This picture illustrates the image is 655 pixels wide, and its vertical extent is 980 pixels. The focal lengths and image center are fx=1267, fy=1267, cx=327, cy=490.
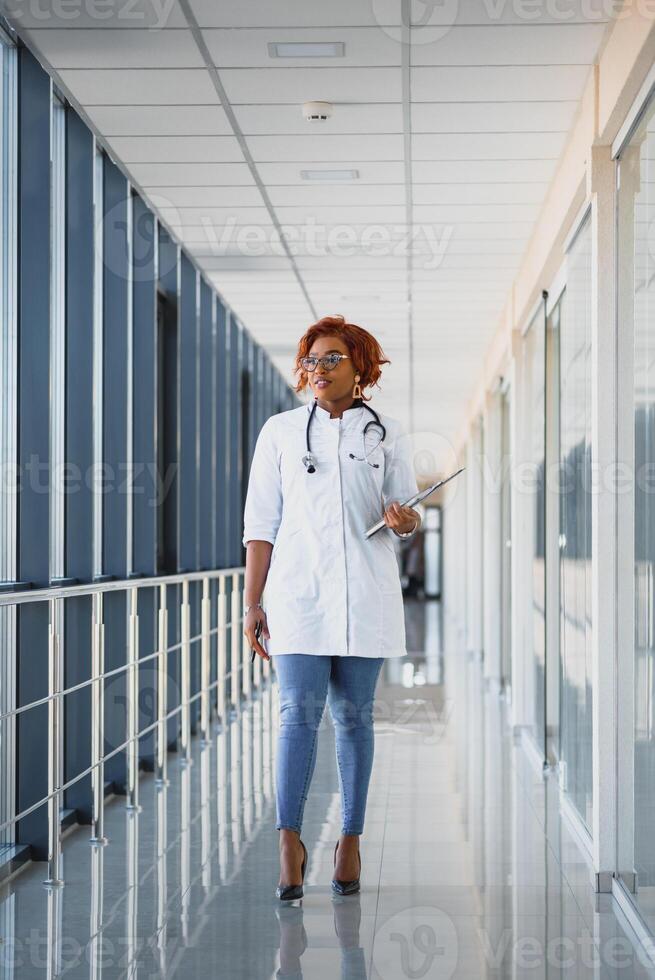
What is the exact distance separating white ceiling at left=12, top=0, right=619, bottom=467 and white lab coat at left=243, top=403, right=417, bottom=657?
46.8 inches

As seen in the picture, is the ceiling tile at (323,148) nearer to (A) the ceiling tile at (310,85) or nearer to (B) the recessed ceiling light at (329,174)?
(B) the recessed ceiling light at (329,174)

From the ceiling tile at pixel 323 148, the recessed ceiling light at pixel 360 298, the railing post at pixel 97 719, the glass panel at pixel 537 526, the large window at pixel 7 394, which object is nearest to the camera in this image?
the large window at pixel 7 394

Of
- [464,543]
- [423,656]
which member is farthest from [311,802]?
[464,543]

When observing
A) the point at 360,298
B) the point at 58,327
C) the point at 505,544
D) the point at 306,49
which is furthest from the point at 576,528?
the point at 505,544

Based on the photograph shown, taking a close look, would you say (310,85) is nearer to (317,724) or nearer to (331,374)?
(331,374)

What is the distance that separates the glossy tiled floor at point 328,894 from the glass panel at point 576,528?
24cm

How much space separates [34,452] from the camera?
12.9ft

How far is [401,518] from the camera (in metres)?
3.08

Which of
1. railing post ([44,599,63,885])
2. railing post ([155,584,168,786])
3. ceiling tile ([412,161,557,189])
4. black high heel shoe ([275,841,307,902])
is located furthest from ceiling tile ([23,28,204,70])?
black high heel shoe ([275,841,307,902])

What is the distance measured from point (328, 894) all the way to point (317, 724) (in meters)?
0.47

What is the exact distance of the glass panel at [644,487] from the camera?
9.95 feet

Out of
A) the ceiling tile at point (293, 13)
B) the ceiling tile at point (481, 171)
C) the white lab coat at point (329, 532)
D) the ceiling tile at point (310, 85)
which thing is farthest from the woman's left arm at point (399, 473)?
the ceiling tile at point (481, 171)

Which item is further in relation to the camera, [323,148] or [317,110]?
[323,148]

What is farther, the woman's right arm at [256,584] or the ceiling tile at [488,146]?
the ceiling tile at [488,146]
